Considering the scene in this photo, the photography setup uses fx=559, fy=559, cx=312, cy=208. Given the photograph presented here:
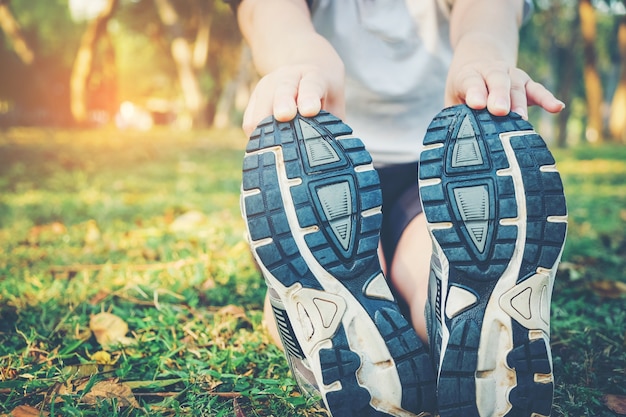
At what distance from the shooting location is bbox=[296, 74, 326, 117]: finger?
117 centimetres

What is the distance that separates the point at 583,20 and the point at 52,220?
11.9 meters

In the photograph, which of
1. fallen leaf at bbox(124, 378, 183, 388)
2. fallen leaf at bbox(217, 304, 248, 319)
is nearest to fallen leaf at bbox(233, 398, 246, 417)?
fallen leaf at bbox(124, 378, 183, 388)

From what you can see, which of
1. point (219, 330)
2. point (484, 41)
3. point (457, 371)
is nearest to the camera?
point (457, 371)

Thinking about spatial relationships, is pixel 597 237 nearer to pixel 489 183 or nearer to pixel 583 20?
pixel 489 183

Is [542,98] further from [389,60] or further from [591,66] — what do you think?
[591,66]

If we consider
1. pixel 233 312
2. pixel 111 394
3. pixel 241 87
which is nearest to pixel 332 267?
pixel 111 394

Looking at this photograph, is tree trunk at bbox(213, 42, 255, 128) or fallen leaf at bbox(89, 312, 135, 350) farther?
tree trunk at bbox(213, 42, 255, 128)

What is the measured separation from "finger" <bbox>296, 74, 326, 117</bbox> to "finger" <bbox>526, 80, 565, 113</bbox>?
46cm

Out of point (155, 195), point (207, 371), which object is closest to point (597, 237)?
point (207, 371)

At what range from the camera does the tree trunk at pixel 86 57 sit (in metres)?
10.2

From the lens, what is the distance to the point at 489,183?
1.11 meters

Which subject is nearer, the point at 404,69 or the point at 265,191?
the point at 265,191

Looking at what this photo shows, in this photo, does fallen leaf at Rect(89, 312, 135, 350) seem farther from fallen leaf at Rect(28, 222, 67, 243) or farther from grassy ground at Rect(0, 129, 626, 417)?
fallen leaf at Rect(28, 222, 67, 243)

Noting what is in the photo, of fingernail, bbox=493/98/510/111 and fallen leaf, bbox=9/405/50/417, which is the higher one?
fingernail, bbox=493/98/510/111
